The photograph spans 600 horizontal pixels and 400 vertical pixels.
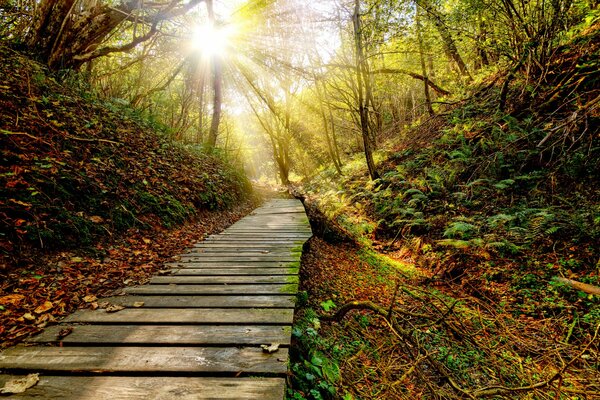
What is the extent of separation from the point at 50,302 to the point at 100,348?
0.97 meters

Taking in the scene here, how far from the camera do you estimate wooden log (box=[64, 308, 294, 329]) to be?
219 centimetres

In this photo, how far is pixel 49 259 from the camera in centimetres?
301

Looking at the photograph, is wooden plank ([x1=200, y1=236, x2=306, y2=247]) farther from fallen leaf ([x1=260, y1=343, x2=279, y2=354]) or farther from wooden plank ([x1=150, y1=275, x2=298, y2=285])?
fallen leaf ([x1=260, y1=343, x2=279, y2=354])

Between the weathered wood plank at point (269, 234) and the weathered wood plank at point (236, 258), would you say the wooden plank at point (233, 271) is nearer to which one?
the weathered wood plank at point (236, 258)

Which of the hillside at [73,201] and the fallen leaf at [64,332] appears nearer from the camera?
the fallen leaf at [64,332]

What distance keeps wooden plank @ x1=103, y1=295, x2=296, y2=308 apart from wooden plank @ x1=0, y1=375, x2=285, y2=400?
34.4 inches

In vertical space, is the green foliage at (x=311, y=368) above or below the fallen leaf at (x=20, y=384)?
below

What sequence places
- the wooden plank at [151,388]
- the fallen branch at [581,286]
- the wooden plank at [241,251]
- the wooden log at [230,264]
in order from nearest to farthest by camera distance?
the wooden plank at [151,388] < the wooden log at [230,264] < the fallen branch at [581,286] < the wooden plank at [241,251]

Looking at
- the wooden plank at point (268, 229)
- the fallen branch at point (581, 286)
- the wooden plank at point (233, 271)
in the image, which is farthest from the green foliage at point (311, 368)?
the fallen branch at point (581, 286)

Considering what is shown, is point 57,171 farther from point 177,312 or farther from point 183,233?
point 177,312

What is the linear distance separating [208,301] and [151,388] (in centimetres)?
104

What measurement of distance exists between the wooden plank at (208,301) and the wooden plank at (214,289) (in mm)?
105

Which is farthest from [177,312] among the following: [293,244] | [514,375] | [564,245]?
[564,245]

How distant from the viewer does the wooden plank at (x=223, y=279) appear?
3.02 metres
